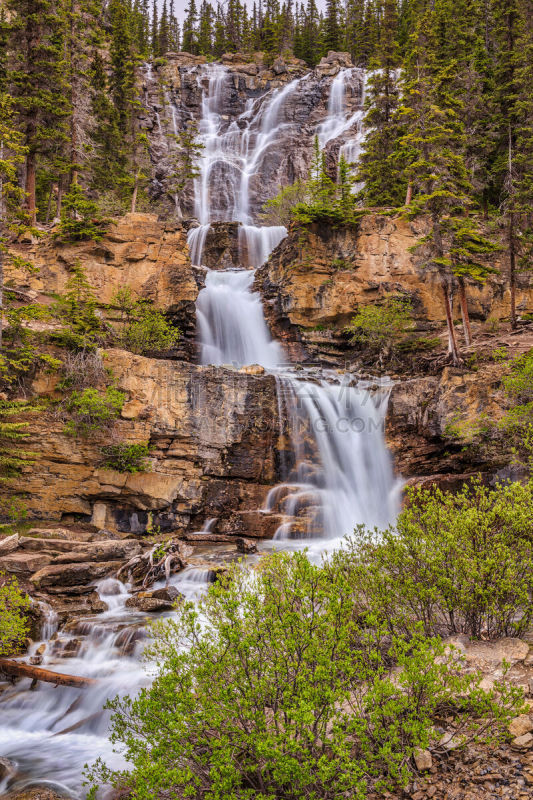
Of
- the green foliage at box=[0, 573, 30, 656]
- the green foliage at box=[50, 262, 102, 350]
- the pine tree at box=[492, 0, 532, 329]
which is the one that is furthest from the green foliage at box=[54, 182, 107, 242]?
the pine tree at box=[492, 0, 532, 329]

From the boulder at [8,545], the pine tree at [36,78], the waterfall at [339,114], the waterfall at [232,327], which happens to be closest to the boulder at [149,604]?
the boulder at [8,545]

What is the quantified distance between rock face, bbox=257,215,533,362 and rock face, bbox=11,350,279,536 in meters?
8.11

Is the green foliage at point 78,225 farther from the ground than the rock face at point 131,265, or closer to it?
farther from the ground

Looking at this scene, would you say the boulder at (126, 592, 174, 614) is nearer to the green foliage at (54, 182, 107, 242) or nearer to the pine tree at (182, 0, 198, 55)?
the green foliage at (54, 182, 107, 242)

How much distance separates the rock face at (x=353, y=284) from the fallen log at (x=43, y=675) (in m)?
19.4

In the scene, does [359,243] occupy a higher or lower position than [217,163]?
lower

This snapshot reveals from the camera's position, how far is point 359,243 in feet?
81.5

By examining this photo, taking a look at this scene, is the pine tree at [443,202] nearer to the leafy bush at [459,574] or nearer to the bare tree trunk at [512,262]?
the bare tree trunk at [512,262]

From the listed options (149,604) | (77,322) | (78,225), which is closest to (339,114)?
(78,225)

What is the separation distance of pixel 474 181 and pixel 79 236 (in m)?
21.4

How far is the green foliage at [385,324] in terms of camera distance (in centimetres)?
2251

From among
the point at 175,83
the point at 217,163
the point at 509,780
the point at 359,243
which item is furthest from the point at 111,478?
the point at 175,83

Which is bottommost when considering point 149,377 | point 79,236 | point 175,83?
point 149,377

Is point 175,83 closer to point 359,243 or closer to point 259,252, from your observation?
point 259,252
